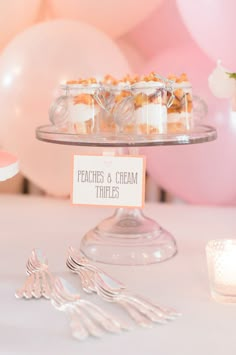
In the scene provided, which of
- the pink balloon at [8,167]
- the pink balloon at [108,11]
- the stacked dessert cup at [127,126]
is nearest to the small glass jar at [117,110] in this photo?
the stacked dessert cup at [127,126]

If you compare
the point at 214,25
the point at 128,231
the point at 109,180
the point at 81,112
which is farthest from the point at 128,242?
the point at 214,25

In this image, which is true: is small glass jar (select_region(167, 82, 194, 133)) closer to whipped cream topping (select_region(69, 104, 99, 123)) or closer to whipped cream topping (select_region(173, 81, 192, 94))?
whipped cream topping (select_region(173, 81, 192, 94))

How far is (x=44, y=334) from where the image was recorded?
0.67m

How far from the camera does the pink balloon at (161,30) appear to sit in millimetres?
1493

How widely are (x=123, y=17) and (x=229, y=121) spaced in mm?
432

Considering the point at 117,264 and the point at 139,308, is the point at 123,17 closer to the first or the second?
the point at 117,264

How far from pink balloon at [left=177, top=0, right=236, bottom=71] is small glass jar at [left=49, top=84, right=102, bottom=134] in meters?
0.36

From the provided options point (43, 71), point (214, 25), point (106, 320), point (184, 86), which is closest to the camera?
point (106, 320)

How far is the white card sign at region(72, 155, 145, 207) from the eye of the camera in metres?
0.90

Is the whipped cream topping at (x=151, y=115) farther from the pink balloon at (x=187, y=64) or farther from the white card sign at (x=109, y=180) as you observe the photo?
the pink balloon at (x=187, y=64)

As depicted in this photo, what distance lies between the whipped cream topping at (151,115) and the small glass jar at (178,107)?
0.13 feet

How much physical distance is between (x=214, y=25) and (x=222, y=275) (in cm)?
65

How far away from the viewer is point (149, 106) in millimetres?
948

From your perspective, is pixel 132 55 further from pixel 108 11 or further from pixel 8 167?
pixel 8 167
